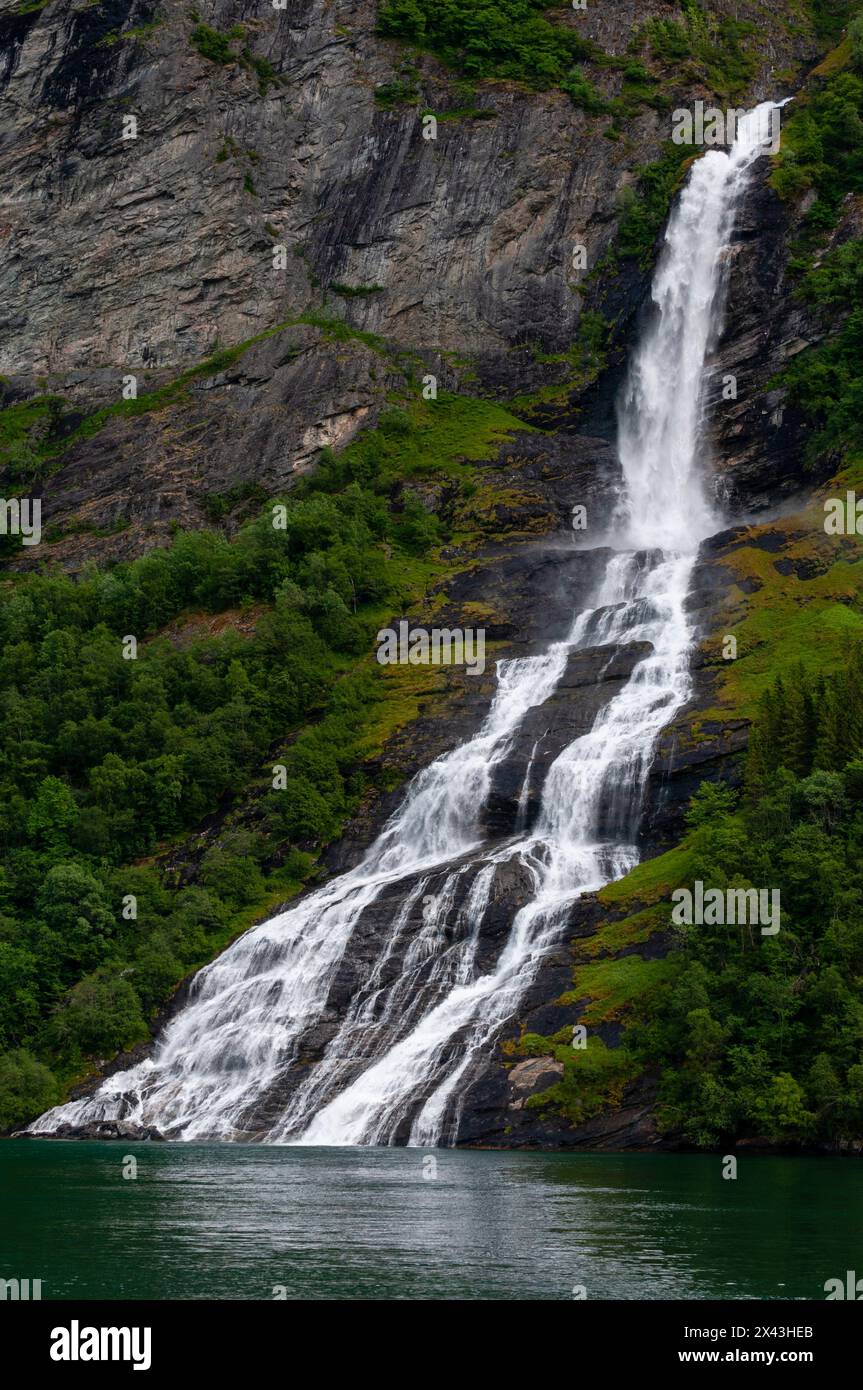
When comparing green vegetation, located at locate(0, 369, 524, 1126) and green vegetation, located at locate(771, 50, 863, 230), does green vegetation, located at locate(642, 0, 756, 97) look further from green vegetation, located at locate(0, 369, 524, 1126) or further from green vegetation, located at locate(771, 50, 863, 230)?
green vegetation, located at locate(0, 369, 524, 1126)

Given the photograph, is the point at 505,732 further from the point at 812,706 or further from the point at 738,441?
the point at 738,441

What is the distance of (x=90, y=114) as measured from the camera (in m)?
129

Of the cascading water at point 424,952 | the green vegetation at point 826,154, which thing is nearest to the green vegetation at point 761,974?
the cascading water at point 424,952

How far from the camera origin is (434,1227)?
31.9 metres

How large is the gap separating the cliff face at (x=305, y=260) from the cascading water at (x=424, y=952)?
22318mm

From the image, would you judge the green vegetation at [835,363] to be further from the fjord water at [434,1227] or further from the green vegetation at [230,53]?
the fjord water at [434,1227]

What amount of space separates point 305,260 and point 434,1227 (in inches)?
4180


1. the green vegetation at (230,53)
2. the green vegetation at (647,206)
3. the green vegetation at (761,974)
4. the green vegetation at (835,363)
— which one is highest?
the green vegetation at (230,53)

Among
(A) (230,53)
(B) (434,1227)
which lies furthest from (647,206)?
(B) (434,1227)

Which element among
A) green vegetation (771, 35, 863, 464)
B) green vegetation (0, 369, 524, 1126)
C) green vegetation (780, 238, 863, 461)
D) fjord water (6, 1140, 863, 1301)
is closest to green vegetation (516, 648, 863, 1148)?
fjord water (6, 1140, 863, 1301)

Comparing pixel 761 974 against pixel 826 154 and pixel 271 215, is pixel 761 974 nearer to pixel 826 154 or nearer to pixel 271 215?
pixel 826 154

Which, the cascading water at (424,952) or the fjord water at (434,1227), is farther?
the cascading water at (424,952)

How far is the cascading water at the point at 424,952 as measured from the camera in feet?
184

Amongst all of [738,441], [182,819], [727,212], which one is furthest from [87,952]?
[727,212]
